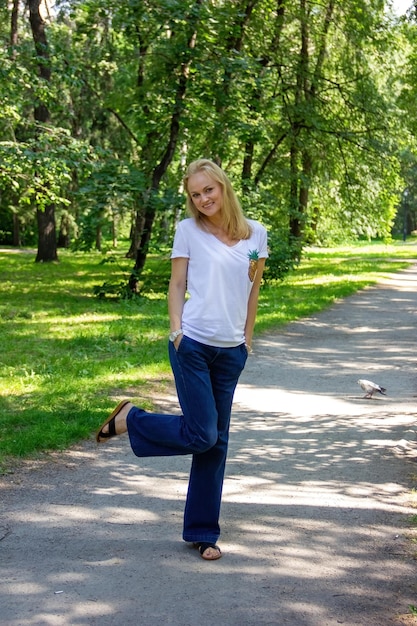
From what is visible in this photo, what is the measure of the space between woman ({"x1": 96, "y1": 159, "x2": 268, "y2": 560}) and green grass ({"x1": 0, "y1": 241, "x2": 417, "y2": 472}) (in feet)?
6.98

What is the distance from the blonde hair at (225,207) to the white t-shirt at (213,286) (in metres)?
0.06

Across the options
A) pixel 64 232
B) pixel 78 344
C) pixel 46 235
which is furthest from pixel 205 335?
pixel 64 232

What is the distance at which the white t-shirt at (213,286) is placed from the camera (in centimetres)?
432

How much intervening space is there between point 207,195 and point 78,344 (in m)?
8.15

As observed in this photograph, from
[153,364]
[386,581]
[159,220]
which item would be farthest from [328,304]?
[386,581]

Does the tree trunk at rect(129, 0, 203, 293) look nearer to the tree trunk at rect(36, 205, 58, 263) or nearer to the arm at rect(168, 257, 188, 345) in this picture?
the tree trunk at rect(36, 205, 58, 263)

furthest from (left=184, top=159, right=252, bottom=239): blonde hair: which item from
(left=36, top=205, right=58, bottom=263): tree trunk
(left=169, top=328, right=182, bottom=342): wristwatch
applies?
(left=36, top=205, right=58, bottom=263): tree trunk

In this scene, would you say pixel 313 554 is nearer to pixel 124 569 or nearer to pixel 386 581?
pixel 386 581

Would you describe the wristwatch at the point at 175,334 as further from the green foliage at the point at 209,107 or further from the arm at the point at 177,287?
the green foliage at the point at 209,107

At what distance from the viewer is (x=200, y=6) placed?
16.3m

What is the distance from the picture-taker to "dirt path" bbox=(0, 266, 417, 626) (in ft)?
12.7

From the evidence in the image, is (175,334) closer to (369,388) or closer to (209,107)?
(369,388)

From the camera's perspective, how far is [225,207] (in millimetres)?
4426

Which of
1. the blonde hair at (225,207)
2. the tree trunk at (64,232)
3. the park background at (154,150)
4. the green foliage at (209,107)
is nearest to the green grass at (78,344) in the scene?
the park background at (154,150)
